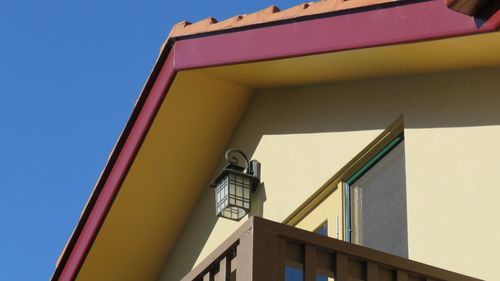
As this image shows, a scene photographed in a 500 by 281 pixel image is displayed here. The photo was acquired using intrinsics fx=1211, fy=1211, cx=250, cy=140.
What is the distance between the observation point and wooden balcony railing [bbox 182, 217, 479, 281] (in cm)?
491

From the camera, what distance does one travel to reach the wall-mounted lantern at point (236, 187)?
8109 millimetres

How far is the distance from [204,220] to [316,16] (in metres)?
2.65

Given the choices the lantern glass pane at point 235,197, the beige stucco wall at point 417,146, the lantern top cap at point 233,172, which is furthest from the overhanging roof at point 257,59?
the lantern glass pane at point 235,197

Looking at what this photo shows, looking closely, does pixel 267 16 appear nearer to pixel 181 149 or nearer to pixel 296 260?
pixel 181 149

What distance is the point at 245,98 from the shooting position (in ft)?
27.5

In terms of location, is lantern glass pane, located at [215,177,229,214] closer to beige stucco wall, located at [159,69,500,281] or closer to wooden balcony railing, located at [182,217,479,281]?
beige stucco wall, located at [159,69,500,281]

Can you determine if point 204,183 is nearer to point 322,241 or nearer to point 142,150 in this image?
point 142,150

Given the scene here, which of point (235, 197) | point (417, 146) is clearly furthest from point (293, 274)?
point (235, 197)

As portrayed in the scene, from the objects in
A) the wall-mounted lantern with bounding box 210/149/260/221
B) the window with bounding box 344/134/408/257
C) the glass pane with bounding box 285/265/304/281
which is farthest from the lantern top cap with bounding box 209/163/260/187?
the glass pane with bounding box 285/265/304/281

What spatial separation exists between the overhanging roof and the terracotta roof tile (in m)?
0.04

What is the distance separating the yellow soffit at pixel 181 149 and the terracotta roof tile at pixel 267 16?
290 mm

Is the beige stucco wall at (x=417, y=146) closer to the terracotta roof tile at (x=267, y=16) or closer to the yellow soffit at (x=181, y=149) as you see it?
the yellow soffit at (x=181, y=149)

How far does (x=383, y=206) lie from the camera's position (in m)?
6.81

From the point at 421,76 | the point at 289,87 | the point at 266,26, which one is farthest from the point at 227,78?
the point at 421,76
